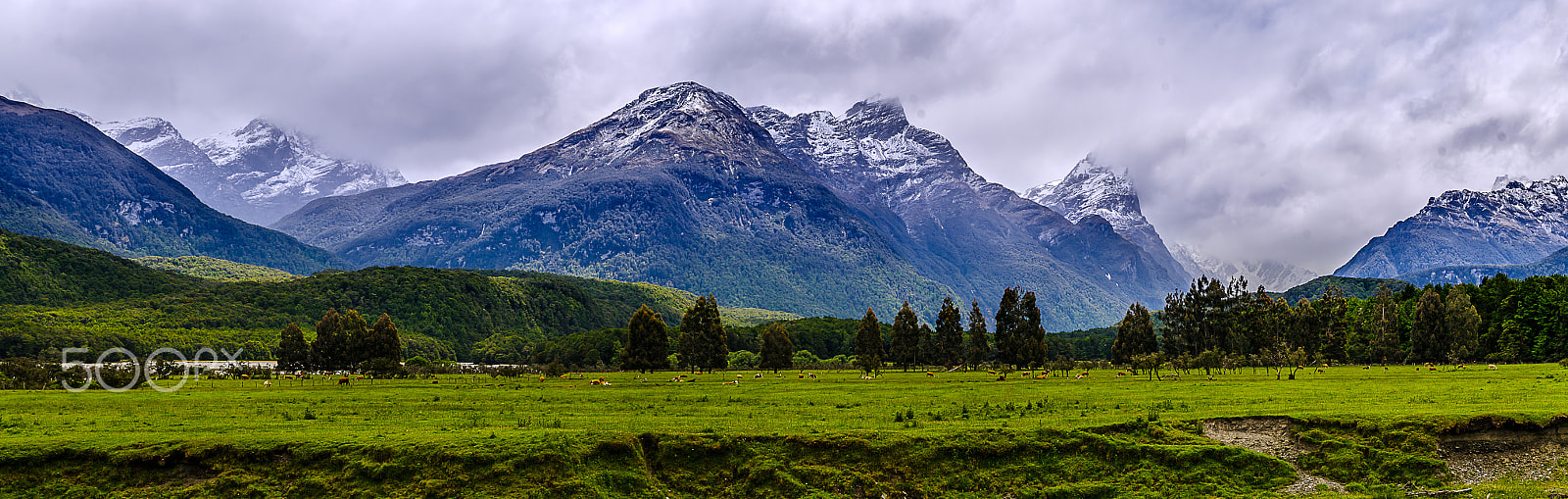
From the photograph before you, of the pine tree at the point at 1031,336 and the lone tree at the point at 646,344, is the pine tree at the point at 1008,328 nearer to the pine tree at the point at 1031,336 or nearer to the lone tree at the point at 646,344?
the pine tree at the point at 1031,336

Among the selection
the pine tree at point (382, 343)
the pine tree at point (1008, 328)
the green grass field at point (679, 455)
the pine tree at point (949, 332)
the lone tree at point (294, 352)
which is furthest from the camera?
the pine tree at point (949, 332)

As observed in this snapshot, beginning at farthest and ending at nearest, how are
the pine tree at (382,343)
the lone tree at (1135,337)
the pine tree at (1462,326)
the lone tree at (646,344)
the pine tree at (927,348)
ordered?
the pine tree at (927,348)
the lone tree at (1135,337)
the pine tree at (1462,326)
the lone tree at (646,344)
the pine tree at (382,343)

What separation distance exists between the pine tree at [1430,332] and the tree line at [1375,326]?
100mm

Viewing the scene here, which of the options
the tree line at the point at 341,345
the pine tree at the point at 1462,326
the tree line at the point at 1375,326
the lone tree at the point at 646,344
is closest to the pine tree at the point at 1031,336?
the tree line at the point at 1375,326

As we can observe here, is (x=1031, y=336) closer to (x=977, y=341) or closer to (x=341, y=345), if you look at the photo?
Result: (x=977, y=341)

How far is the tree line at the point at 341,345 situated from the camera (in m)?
A: 102

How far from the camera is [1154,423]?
31.5 meters

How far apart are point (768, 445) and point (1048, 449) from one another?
30.6 ft

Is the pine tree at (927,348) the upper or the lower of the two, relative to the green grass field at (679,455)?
upper

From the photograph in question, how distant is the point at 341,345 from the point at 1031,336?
82590 millimetres

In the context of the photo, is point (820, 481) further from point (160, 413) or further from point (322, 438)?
point (160, 413)

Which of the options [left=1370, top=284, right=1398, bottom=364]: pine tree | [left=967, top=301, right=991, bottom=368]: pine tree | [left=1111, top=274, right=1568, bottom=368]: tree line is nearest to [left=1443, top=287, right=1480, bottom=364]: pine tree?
[left=1111, top=274, right=1568, bottom=368]: tree line

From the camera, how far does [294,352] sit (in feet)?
343

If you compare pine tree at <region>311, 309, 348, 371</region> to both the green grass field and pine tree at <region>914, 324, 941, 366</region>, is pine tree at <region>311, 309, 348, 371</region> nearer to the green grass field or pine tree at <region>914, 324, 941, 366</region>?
the green grass field
